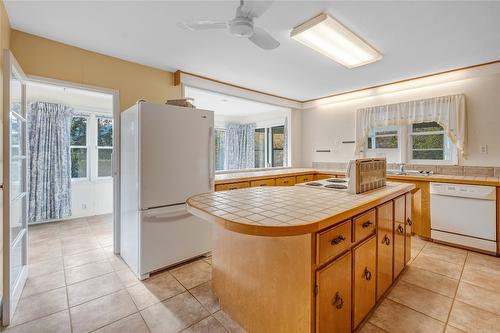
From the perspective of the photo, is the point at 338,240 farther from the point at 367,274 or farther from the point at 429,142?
the point at 429,142

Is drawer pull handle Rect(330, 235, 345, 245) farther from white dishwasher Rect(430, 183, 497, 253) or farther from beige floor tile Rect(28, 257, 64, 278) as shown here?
beige floor tile Rect(28, 257, 64, 278)

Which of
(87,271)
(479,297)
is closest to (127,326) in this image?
(87,271)

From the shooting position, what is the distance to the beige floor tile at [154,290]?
6.32 ft

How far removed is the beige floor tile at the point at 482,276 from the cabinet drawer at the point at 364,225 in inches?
58.3

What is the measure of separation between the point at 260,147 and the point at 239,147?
2.31 feet

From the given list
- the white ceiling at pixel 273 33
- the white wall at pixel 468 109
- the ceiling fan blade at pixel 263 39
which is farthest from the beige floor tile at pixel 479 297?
the ceiling fan blade at pixel 263 39

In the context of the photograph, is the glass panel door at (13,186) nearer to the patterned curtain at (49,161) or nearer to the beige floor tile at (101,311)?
the beige floor tile at (101,311)

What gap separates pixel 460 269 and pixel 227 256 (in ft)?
8.21

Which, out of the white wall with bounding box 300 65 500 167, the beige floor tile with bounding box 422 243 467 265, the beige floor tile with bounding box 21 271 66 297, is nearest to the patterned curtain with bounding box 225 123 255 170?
the white wall with bounding box 300 65 500 167

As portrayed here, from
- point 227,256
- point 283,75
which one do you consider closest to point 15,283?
point 227,256

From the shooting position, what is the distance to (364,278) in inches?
60.7

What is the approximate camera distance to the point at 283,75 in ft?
11.2

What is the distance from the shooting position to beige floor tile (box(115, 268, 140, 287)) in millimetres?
2184

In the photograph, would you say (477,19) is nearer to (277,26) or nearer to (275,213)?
(277,26)
